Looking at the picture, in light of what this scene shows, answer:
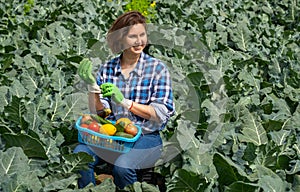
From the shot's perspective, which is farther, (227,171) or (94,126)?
(94,126)

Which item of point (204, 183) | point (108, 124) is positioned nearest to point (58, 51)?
point (108, 124)

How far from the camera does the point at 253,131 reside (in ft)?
14.6

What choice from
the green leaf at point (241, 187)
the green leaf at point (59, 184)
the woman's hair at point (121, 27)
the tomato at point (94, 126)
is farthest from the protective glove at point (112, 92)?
the green leaf at point (241, 187)

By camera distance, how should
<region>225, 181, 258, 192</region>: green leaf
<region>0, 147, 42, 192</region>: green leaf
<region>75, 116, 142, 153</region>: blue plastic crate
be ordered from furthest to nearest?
<region>75, 116, 142, 153</region>: blue plastic crate, <region>0, 147, 42, 192</region>: green leaf, <region>225, 181, 258, 192</region>: green leaf

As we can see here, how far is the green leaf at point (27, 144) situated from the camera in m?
4.03

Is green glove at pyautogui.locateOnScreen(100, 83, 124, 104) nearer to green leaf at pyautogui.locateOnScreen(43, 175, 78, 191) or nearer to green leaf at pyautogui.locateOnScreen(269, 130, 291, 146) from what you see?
green leaf at pyautogui.locateOnScreen(43, 175, 78, 191)

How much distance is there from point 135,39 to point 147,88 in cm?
37

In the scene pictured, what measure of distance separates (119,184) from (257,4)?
634 centimetres

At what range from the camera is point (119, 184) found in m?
4.30

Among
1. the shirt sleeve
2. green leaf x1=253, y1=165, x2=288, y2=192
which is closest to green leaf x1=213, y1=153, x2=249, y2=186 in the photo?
green leaf x1=253, y1=165, x2=288, y2=192

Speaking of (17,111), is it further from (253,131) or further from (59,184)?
(253,131)

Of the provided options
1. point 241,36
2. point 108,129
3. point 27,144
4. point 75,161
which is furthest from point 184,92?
point 241,36

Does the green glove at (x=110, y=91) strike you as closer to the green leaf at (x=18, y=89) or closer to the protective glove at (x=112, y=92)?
the protective glove at (x=112, y=92)

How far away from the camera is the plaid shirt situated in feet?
14.7
